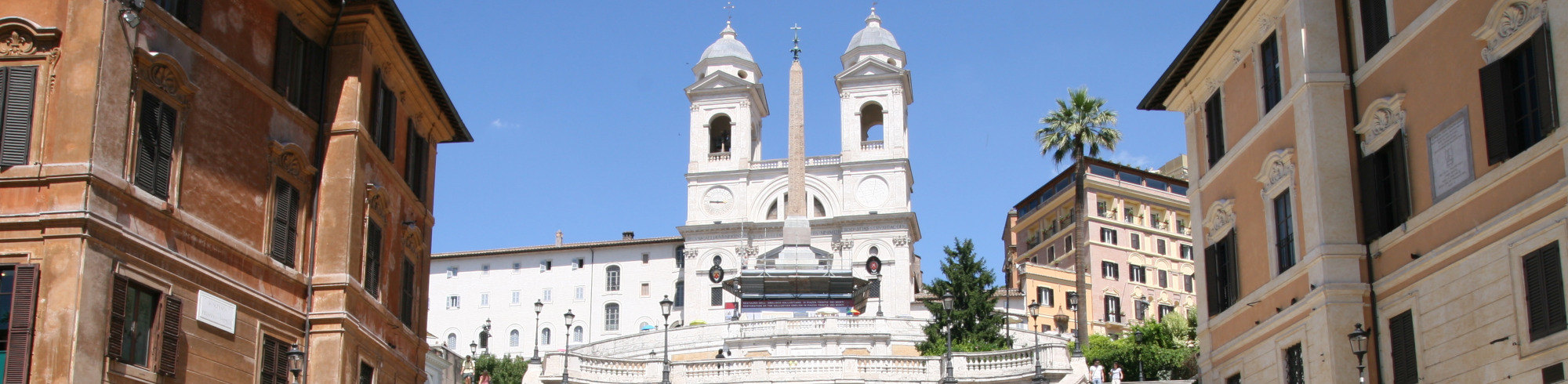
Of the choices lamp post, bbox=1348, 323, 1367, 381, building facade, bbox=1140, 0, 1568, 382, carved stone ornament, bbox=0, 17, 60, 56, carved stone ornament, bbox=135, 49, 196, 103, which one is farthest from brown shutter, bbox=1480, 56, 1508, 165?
carved stone ornament, bbox=0, 17, 60, 56

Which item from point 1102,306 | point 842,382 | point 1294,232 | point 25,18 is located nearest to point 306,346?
point 25,18

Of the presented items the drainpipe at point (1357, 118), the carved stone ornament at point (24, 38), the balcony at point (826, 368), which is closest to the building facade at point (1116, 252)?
the balcony at point (826, 368)

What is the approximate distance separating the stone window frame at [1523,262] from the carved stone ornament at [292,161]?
18250 millimetres

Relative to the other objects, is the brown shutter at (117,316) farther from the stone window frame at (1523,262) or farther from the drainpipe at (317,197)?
the stone window frame at (1523,262)

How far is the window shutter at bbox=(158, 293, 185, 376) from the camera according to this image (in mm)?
20469

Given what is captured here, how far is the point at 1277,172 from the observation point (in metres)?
29.1

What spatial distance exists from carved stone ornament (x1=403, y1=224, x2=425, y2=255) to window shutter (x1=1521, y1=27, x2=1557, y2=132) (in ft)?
68.2

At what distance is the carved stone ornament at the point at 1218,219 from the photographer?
3250 cm

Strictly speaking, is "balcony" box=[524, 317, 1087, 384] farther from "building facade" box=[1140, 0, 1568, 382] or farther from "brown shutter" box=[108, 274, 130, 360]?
"brown shutter" box=[108, 274, 130, 360]

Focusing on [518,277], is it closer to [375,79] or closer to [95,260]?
[375,79]

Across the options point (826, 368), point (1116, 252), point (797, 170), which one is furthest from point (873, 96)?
point (826, 368)

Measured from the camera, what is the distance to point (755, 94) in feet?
373

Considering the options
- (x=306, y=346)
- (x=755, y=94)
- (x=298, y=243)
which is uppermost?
(x=755, y=94)

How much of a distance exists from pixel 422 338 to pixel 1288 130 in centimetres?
1821
